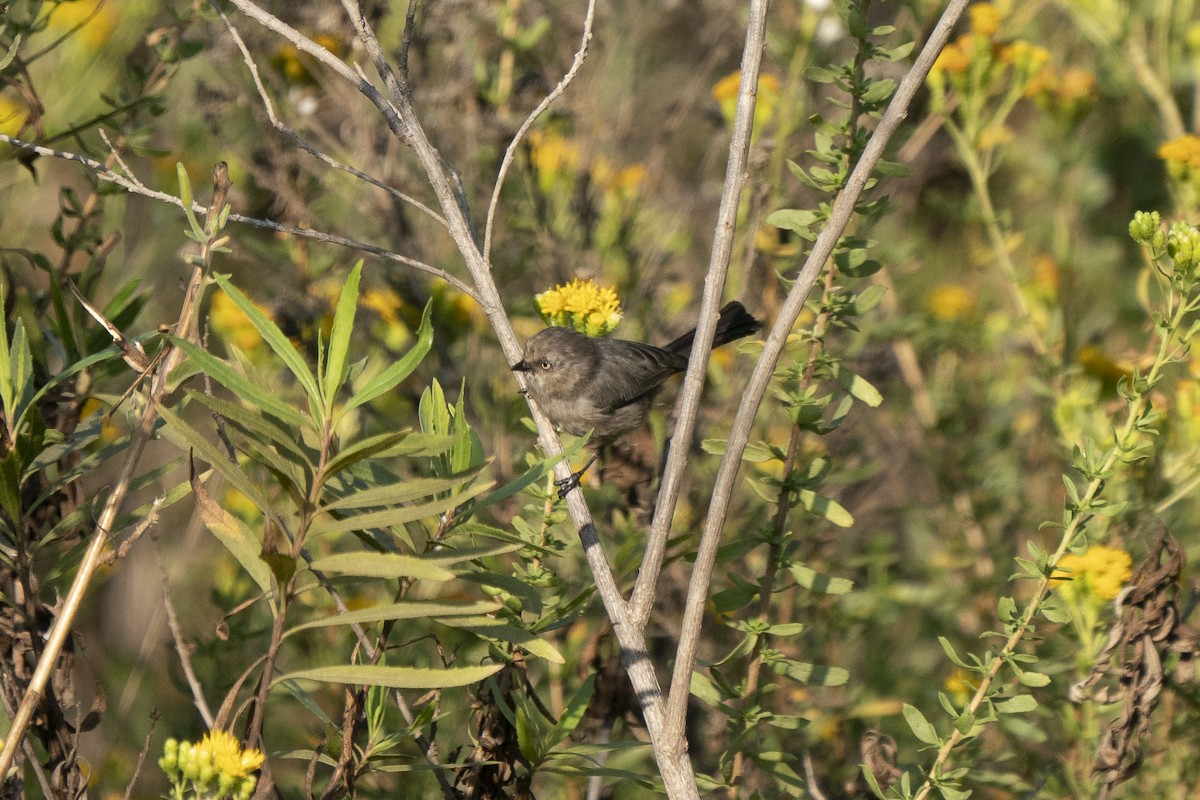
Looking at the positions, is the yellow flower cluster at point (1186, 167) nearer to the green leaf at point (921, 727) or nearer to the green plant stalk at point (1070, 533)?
the green plant stalk at point (1070, 533)

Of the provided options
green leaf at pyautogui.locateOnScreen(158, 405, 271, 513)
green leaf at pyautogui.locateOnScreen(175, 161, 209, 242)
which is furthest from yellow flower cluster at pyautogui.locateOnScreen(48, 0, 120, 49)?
green leaf at pyautogui.locateOnScreen(158, 405, 271, 513)

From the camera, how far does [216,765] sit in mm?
1671

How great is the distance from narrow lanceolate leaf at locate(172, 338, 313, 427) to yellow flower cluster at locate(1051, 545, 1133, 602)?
200cm

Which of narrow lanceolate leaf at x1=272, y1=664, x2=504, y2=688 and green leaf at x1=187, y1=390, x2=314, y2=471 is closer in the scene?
green leaf at x1=187, y1=390, x2=314, y2=471

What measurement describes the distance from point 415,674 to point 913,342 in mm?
3599

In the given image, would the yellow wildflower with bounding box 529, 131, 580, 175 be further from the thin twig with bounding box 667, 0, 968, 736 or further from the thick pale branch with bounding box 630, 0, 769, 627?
the thin twig with bounding box 667, 0, 968, 736

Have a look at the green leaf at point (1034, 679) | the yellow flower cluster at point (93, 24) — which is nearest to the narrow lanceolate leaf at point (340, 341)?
the green leaf at point (1034, 679)

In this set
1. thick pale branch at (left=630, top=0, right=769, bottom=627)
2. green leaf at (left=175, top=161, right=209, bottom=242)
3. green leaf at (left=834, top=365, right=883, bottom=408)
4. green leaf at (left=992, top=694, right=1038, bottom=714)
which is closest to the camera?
green leaf at (left=175, top=161, right=209, bottom=242)

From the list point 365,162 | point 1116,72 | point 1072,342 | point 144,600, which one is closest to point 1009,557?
point 1072,342

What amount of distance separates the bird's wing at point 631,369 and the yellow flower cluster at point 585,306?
1.18 metres

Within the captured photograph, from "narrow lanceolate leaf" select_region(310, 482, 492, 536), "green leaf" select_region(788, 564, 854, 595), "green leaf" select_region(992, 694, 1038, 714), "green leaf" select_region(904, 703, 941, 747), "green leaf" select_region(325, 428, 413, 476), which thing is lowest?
"green leaf" select_region(904, 703, 941, 747)

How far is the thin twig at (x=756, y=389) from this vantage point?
1794 millimetres

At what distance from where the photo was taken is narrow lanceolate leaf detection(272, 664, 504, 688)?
1653 millimetres

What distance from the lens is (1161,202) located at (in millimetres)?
5613
